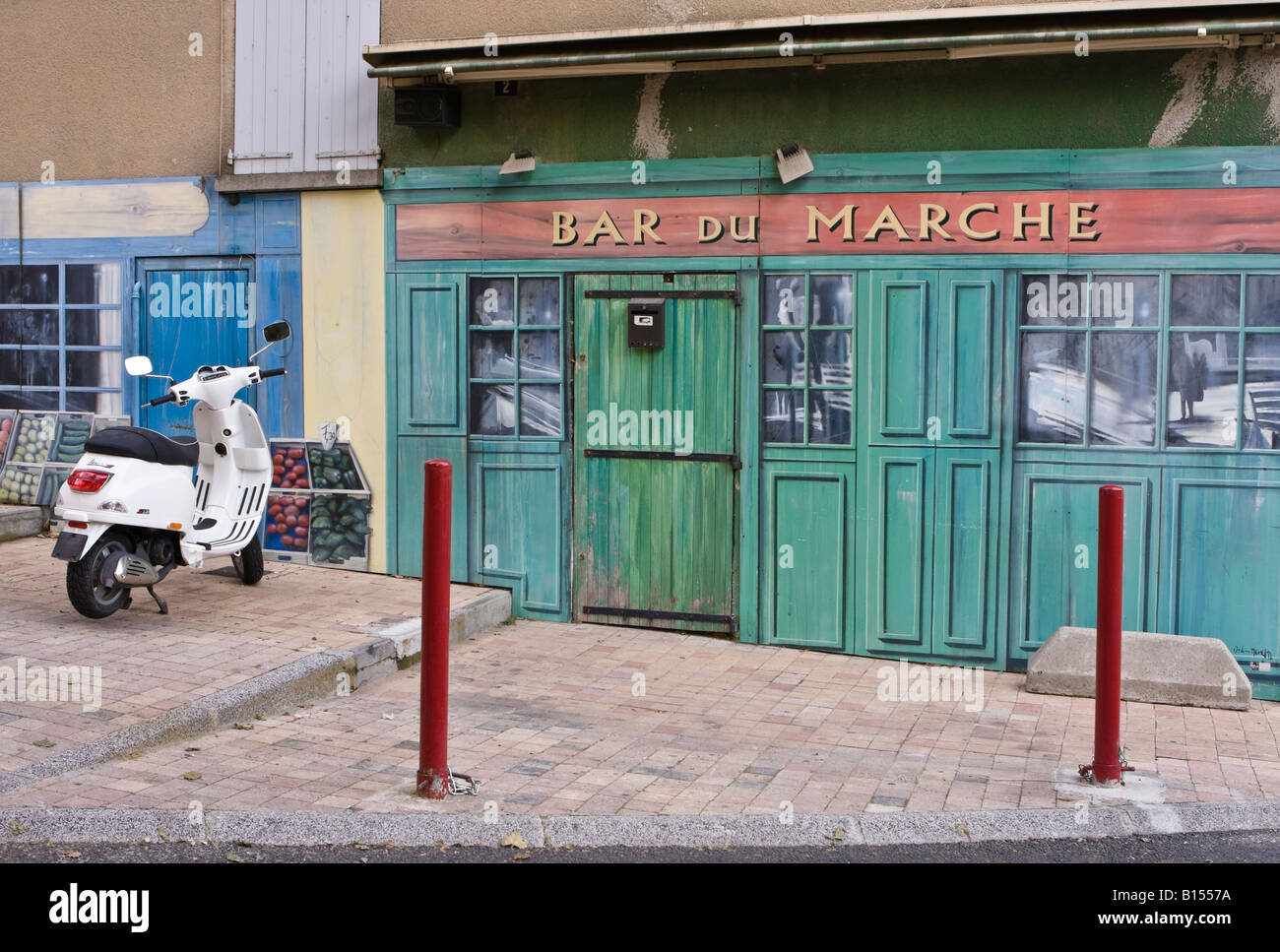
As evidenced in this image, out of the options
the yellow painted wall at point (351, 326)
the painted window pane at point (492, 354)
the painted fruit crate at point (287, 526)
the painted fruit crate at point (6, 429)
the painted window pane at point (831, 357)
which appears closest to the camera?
the painted window pane at point (831, 357)

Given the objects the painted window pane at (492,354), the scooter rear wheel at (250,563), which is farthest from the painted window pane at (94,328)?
the painted window pane at (492,354)

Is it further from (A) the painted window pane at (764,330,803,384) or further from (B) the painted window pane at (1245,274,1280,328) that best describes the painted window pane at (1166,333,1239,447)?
(A) the painted window pane at (764,330,803,384)

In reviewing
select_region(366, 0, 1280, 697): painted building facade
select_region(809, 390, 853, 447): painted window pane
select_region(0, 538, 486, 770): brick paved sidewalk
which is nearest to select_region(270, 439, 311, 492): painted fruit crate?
select_region(0, 538, 486, 770): brick paved sidewalk

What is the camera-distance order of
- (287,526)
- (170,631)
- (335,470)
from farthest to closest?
(287,526)
(335,470)
(170,631)

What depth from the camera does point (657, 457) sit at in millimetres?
8695

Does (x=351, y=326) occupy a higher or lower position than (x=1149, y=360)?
higher

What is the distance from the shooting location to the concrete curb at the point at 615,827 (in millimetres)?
4992

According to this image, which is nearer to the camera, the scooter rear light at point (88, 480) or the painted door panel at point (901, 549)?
the scooter rear light at point (88, 480)

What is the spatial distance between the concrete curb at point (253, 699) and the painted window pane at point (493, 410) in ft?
4.19

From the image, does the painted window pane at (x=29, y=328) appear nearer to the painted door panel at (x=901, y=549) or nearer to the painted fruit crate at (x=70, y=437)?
the painted fruit crate at (x=70, y=437)

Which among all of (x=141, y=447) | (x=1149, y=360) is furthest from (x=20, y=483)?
(x=1149, y=360)

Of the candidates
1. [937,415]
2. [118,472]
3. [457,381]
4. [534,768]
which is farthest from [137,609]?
[937,415]

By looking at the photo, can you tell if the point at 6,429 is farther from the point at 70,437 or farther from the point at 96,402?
the point at 96,402

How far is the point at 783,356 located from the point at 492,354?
1952 millimetres
